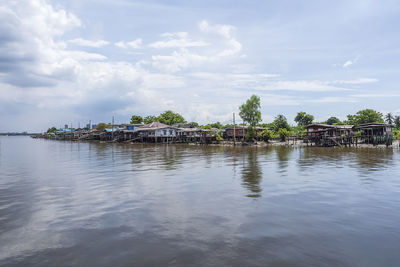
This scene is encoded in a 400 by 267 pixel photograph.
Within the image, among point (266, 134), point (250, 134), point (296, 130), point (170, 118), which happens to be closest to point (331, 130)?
point (266, 134)

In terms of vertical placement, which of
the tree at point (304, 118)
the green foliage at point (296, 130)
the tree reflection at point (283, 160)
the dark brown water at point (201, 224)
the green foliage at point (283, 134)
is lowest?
the tree reflection at point (283, 160)

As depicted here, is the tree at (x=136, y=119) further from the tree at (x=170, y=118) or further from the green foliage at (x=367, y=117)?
the green foliage at (x=367, y=117)

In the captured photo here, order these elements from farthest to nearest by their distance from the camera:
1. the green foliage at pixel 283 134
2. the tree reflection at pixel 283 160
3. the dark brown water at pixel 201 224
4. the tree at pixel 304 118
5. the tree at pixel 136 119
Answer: the tree at pixel 136 119
the tree at pixel 304 118
the green foliage at pixel 283 134
the tree reflection at pixel 283 160
the dark brown water at pixel 201 224

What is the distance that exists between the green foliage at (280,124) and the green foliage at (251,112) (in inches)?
845

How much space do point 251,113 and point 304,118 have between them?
166 feet

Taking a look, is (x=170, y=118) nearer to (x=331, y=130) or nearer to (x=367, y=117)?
(x=331, y=130)

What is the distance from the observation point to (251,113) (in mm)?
73250

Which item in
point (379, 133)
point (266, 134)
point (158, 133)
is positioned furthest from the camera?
point (158, 133)

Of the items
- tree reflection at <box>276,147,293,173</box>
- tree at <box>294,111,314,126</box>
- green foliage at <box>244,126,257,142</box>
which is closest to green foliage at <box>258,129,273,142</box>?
green foliage at <box>244,126,257,142</box>

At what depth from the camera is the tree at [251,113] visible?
73.2m

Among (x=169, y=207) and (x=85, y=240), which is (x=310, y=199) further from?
(x=85, y=240)

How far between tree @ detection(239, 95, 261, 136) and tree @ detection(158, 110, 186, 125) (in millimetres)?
45505

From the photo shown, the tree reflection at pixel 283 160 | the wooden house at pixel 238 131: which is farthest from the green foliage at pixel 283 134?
the tree reflection at pixel 283 160

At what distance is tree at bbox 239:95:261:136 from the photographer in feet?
240
